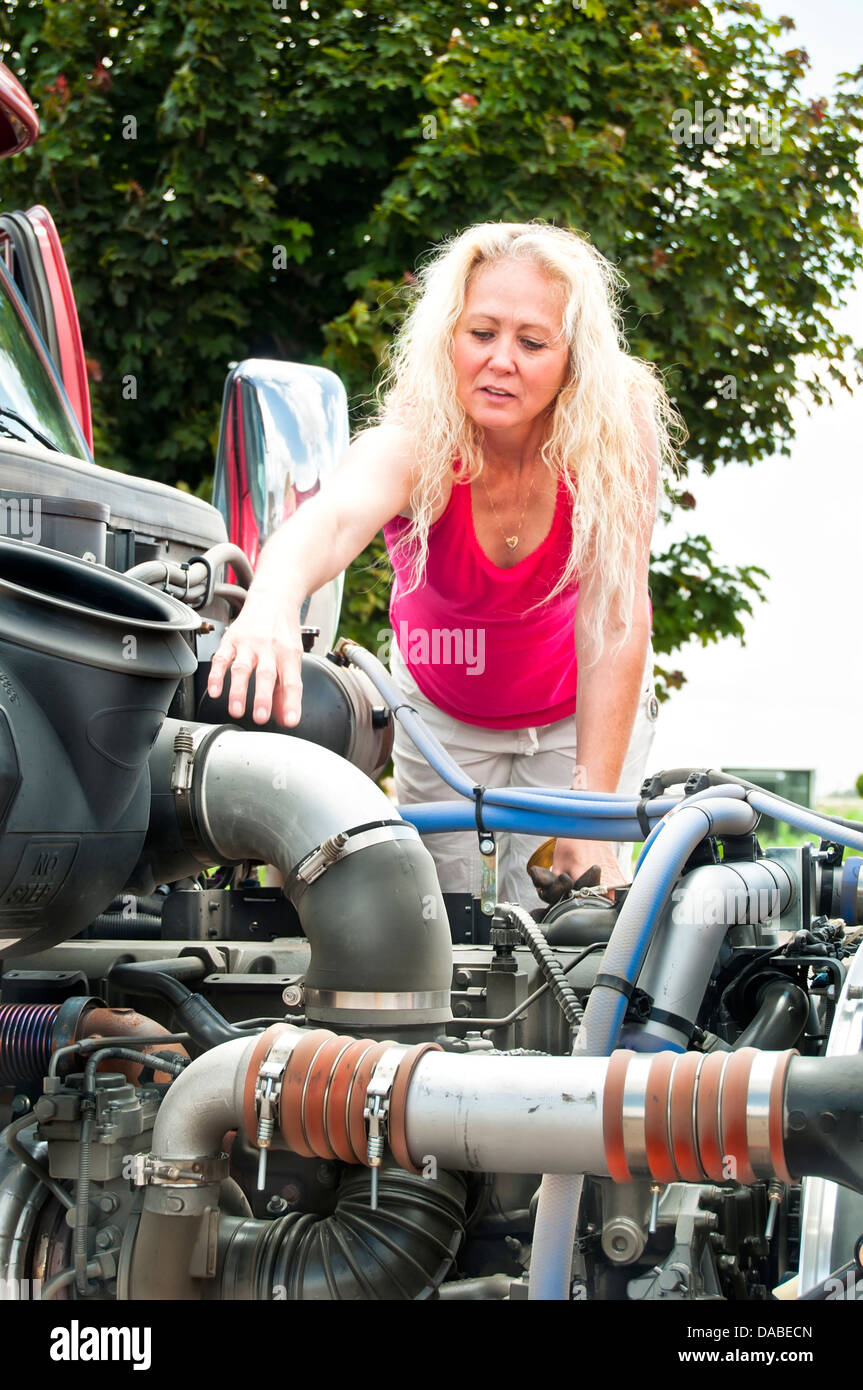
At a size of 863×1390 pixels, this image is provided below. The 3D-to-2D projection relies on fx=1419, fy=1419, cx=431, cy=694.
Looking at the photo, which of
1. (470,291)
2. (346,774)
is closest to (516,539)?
(470,291)

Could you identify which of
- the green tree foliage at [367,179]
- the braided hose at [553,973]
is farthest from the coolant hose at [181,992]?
the green tree foliage at [367,179]

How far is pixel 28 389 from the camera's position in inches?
117

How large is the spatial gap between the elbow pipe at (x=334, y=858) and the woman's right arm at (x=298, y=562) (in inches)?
3.8

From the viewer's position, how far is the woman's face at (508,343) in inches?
113

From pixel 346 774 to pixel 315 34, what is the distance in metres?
9.66

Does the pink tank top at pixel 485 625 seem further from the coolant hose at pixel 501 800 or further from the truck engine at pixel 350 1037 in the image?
the truck engine at pixel 350 1037

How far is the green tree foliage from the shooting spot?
9.45 meters

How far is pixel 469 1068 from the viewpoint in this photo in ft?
5.46

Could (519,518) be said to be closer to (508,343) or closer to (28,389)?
(508,343)

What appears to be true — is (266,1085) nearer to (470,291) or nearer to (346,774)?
(346,774)

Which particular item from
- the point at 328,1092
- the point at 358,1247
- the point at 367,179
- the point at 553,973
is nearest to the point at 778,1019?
the point at 553,973

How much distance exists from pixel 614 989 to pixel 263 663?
2.57 ft

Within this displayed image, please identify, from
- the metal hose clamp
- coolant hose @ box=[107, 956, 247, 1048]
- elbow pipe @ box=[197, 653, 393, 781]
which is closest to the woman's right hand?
elbow pipe @ box=[197, 653, 393, 781]
